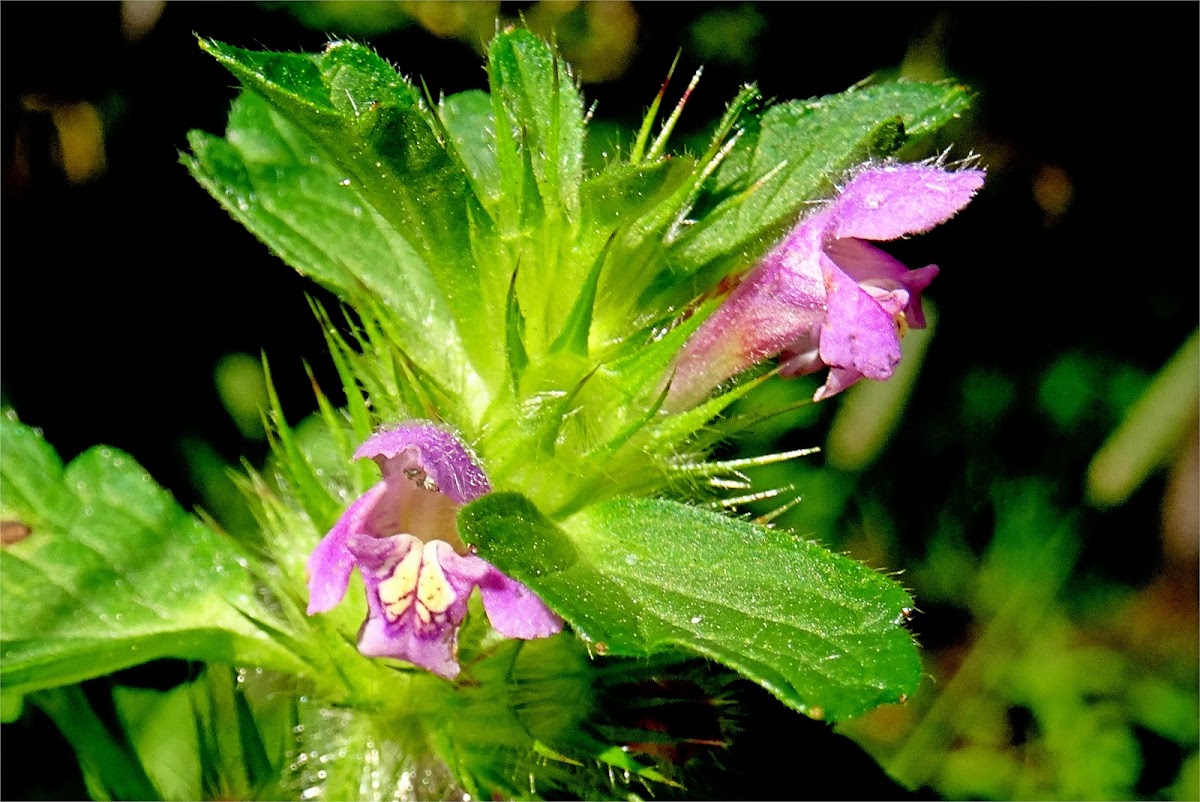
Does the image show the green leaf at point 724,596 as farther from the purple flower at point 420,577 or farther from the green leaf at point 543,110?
the green leaf at point 543,110

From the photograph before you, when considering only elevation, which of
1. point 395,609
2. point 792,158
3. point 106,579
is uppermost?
point 792,158

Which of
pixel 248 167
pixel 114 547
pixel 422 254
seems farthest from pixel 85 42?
→ pixel 422 254

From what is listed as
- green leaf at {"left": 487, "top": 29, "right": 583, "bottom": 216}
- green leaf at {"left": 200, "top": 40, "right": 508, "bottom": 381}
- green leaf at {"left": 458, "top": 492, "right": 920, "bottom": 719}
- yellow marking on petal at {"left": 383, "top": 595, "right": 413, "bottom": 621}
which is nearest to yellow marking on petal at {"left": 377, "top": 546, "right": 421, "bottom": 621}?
yellow marking on petal at {"left": 383, "top": 595, "right": 413, "bottom": 621}

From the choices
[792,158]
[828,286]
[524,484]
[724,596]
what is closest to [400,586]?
[524,484]

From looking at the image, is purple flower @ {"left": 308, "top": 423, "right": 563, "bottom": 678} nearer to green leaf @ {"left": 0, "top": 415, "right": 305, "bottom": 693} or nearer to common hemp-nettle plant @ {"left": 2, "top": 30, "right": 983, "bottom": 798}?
common hemp-nettle plant @ {"left": 2, "top": 30, "right": 983, "bottom": 798}

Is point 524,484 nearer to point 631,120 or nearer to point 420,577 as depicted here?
point 420,577

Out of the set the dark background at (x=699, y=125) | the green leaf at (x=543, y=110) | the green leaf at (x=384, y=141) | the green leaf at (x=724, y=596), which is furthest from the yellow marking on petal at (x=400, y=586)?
the dark background at (x=699, y=125)
